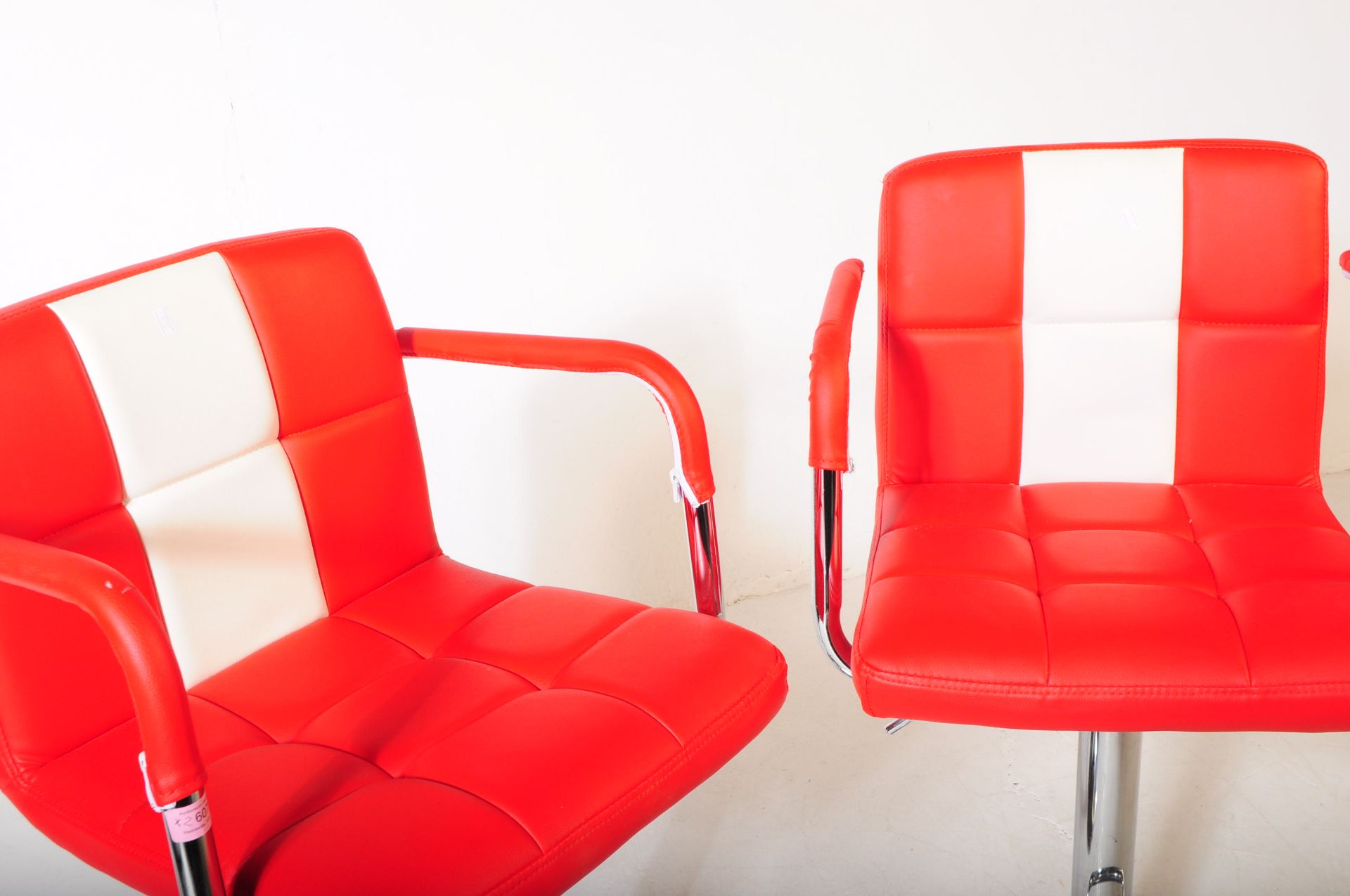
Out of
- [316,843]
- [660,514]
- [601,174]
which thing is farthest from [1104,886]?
[601,174]

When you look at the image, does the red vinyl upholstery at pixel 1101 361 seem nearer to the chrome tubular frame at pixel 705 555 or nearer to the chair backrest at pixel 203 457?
the chrome tubular frame at pixel 705 555

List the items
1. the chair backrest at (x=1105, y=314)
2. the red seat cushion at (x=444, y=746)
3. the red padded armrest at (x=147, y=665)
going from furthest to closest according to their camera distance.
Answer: the chair backrest at (x=1105, y=314)
the red seat cushion at (x=444, y=746)
the red padded armrest at (x=147, y=665)

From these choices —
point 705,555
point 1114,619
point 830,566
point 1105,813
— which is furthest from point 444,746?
point 1105,813

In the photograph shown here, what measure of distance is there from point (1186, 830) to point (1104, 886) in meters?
0.36

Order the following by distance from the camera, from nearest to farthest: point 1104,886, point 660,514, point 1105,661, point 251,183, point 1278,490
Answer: point 1105,661
point 1104,886
point 1278,490
point 251,183
point 660,514

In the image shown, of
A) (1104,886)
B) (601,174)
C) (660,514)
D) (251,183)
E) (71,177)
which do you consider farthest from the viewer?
(660,514)

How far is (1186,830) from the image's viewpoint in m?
1.73

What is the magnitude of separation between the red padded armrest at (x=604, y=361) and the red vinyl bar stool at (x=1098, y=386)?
0.16m

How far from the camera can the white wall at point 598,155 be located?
5.63 ft

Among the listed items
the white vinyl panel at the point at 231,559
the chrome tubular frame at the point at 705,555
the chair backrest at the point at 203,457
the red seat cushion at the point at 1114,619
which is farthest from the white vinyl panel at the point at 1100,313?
the white vinyl panel at the point at 231,559

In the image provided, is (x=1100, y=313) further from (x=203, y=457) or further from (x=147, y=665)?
(x=147, y=665)

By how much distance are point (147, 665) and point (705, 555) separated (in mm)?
610

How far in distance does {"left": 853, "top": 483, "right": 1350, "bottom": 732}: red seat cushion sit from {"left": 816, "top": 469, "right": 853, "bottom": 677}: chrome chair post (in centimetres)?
5

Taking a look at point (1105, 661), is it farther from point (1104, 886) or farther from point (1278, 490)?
point (1278, 490)
